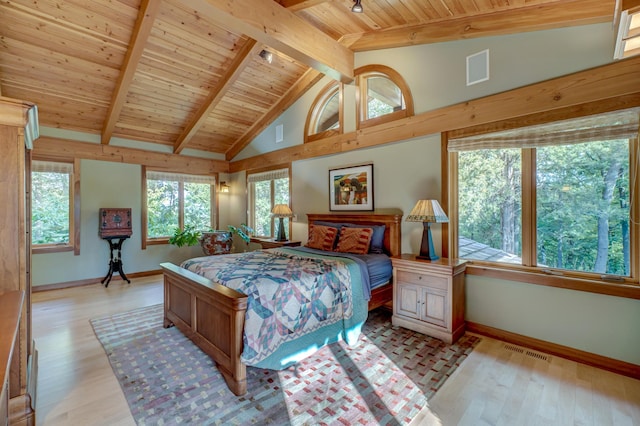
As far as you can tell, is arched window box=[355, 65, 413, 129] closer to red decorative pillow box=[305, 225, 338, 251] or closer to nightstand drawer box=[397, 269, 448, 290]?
red decorative pillow box=[305, 225, 338, 251]

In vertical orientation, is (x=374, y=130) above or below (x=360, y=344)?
above

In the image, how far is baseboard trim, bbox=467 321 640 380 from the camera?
2363 mm

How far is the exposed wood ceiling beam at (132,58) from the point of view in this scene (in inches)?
121

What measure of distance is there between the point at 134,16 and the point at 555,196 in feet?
16.0

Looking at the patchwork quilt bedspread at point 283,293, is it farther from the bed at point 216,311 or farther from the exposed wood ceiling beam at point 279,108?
the exposed wood ceiling beam at point 279,108

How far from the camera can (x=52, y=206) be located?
16.2 ft

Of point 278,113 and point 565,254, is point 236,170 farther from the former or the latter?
point 565,254

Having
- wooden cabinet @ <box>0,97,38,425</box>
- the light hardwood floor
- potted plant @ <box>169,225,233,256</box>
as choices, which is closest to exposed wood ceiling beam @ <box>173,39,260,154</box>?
potted plant @ <box>169,225,233,256</box>

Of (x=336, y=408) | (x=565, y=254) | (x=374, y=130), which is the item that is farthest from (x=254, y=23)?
(x=565, y=254)

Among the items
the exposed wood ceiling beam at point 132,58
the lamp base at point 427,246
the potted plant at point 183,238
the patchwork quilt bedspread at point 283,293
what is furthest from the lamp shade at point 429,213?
the potted plant at point 183,238

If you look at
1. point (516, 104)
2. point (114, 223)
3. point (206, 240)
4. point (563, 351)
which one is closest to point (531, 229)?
point (563, 351)

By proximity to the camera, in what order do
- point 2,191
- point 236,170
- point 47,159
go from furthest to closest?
point 236,170 → point 47,159 → point 2,191

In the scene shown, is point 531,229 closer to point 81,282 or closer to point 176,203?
point 176,203

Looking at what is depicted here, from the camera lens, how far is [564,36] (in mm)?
2613
